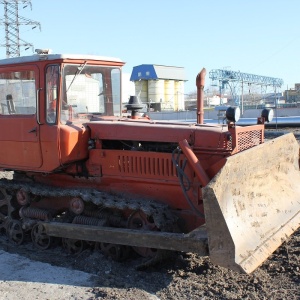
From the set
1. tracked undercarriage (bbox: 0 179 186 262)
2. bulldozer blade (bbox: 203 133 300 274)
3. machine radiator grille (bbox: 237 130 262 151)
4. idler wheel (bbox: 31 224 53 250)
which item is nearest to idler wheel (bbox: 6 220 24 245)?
tracked undercarriage (bbox: 0 179 186 262)

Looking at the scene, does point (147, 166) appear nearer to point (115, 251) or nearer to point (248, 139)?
point (115, 251)

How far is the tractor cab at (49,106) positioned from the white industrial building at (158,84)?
32.6 meters

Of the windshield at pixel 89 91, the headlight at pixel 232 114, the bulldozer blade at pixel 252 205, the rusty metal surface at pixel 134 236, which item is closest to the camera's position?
the bulldozer blade at pixel 252 205

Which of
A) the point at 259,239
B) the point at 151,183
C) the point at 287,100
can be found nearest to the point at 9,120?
the point at 151,183

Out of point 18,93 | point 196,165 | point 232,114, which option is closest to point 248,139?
point 232,114

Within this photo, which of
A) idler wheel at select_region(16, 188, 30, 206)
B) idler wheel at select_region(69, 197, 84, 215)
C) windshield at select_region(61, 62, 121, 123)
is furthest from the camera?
idler wheel at select_region(16, 188, 30, 206)

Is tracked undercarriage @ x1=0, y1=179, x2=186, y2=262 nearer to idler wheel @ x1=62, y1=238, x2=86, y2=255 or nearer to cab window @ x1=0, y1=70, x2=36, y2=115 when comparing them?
idler wheel @ x1=62, y1=238, x2=86, y2=255

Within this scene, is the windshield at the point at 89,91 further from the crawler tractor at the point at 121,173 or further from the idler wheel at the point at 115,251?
the idler wheel at the point at 115,251

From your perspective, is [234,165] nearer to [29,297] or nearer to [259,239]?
[259,239]

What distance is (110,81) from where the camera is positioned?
732 cm

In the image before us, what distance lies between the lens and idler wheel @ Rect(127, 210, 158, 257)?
19.4 feet

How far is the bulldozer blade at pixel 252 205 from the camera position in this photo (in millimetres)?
4887

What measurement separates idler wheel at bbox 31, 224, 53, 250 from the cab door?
35.2 inches

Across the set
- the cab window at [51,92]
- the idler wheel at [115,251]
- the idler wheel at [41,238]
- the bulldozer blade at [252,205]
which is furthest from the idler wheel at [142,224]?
the cab window at [51,92]
